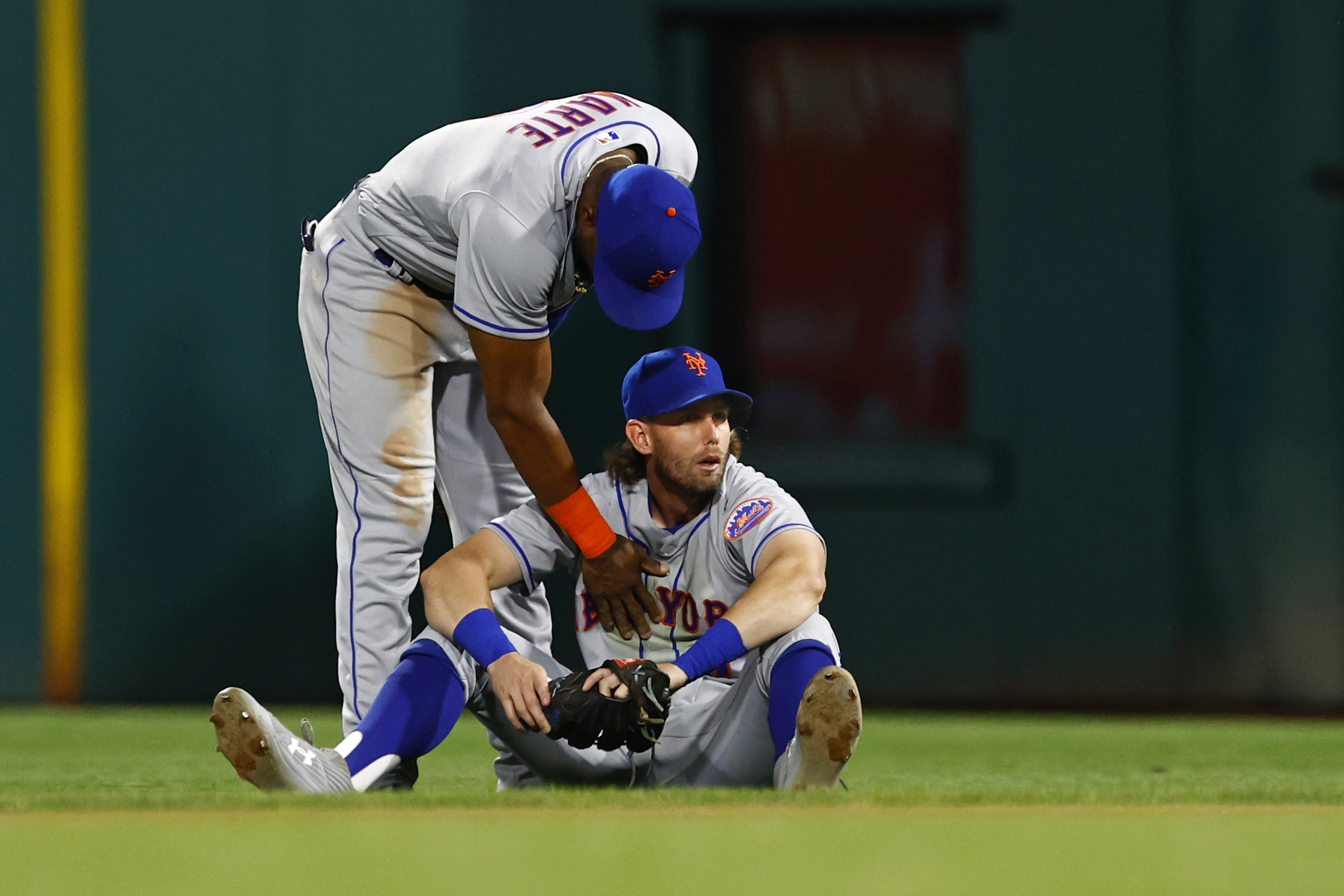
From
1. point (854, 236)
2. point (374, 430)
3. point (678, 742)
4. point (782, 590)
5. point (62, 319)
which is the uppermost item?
point (854, 236)

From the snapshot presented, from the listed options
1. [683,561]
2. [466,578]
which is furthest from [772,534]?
[466,578]

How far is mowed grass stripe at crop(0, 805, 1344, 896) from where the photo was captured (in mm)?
2508

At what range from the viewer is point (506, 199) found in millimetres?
3873

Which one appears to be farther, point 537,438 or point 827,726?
point 537,438

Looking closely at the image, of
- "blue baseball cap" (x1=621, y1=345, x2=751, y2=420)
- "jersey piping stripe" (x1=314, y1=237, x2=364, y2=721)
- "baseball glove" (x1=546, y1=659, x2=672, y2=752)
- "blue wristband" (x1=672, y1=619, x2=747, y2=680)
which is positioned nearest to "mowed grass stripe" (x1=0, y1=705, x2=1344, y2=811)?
"baseball glove" (x1=546, y1=659, x2=672, y2=752)

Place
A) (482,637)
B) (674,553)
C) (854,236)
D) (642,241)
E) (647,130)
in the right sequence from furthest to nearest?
(854,236) → (674,553) → (647,130) → (482,637) → (642,241)

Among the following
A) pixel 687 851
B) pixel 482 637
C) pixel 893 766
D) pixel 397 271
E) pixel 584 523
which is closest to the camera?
pixel 687 851

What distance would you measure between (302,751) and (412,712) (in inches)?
16.1

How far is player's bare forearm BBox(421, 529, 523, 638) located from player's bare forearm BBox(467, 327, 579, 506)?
0.22m

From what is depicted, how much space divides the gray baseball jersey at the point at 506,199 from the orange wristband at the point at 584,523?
0.40 m

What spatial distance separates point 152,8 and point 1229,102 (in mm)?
4715

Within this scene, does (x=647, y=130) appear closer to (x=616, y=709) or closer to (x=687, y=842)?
(x=616, y=709)

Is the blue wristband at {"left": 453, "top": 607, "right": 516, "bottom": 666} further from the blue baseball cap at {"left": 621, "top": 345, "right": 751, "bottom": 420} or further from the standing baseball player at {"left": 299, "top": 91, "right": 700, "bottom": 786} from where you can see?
the blue baseball cap at {"left": 621, "top": 345, "right": 751, "bottom": 420}

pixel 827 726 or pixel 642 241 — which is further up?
pixel 642 241
